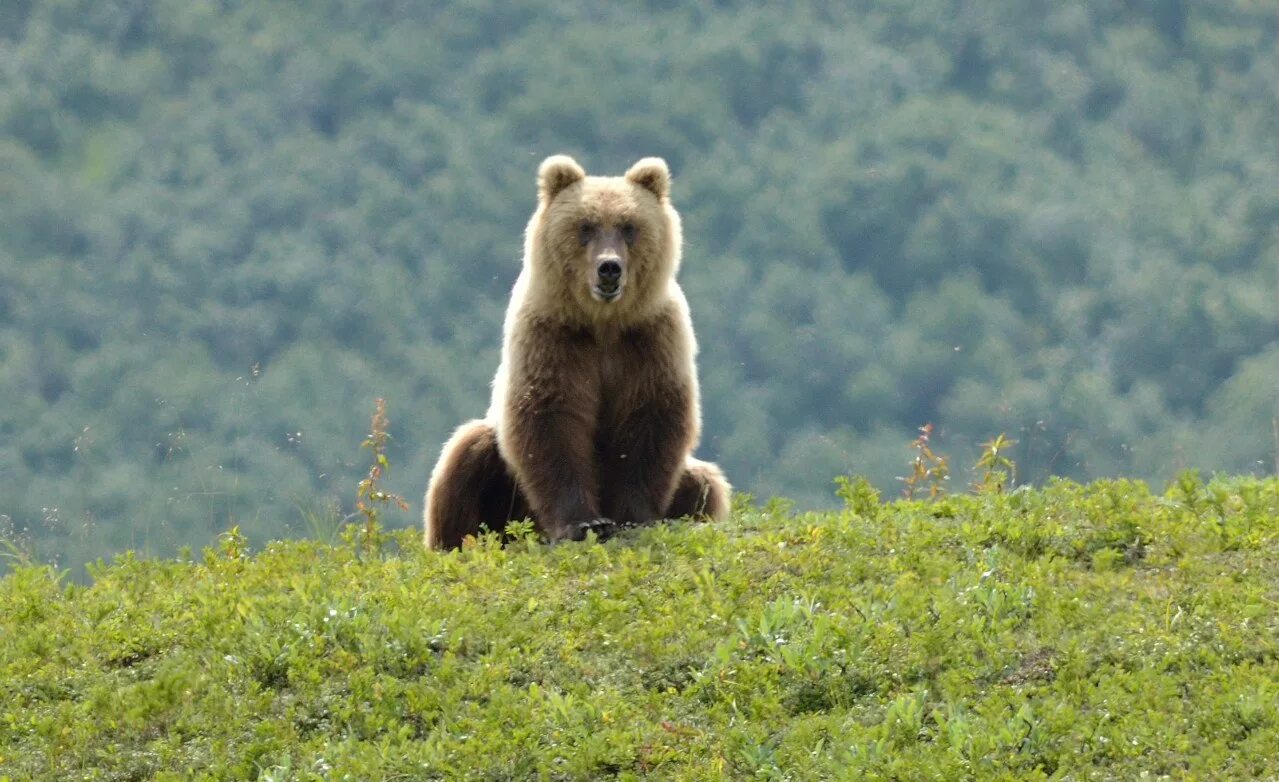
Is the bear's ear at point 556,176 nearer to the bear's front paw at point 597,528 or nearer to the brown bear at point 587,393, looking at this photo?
the brown bear at point 587,393


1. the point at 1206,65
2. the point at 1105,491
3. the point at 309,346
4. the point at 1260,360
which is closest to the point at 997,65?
the point at 1206,65

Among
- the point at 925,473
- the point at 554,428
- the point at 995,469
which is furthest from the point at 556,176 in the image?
the point at 995,469

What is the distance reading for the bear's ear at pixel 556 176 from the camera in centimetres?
923

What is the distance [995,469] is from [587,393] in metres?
1.93

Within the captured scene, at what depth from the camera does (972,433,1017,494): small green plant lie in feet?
28.4

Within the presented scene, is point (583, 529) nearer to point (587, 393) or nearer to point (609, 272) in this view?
point (587, 393)

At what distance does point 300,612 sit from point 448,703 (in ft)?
2.54

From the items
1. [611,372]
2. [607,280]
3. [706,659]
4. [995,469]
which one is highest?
[607,280]

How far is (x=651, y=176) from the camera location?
9.40 m

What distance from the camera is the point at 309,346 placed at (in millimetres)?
59812

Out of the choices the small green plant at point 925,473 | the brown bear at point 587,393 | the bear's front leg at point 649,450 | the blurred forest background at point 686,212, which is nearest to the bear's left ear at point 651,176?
the brown bear at point 587,393

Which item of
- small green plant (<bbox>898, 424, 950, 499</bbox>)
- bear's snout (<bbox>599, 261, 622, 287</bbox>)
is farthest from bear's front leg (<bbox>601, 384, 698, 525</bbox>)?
small green plant (<bbox>898, 424, 950, 499</bbox>)

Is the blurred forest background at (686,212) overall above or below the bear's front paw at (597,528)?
above

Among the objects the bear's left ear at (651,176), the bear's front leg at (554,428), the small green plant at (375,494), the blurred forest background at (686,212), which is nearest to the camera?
the small green plant at (375,494)
